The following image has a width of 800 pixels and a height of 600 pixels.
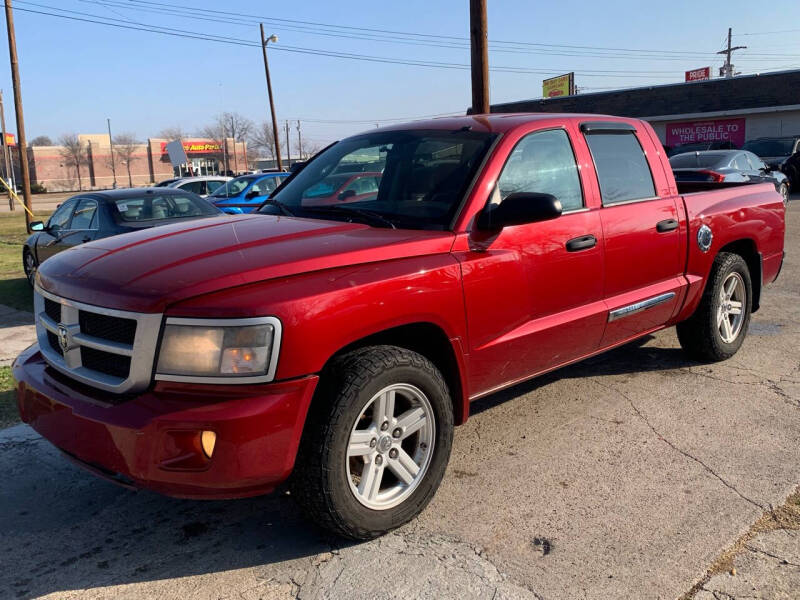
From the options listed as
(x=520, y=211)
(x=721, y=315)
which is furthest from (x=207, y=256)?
(x=721, y=315)

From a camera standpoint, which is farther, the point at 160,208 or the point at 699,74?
the point at 699,74

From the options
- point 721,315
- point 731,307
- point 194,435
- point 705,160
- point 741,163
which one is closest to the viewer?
point 194,435

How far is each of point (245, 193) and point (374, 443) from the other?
13.6 metres

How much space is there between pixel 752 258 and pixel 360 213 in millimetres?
3764

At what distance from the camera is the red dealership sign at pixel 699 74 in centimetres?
5778

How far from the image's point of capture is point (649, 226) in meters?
4.57

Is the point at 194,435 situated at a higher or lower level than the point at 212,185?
lower

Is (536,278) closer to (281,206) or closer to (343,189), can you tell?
(343,189)

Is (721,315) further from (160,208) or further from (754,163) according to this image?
(754,163)


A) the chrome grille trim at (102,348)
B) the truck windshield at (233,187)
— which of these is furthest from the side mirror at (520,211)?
the truck windshield at (233,187)

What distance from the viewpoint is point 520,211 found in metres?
3.47

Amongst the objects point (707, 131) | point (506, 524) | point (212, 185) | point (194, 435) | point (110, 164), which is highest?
point (110, 164)

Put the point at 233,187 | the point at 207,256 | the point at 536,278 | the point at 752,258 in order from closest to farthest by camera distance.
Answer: the point at 207,256 < the point at 536,278 < the point at 752,258 < the point at 233,187

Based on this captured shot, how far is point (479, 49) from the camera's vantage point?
11492 millimetres
